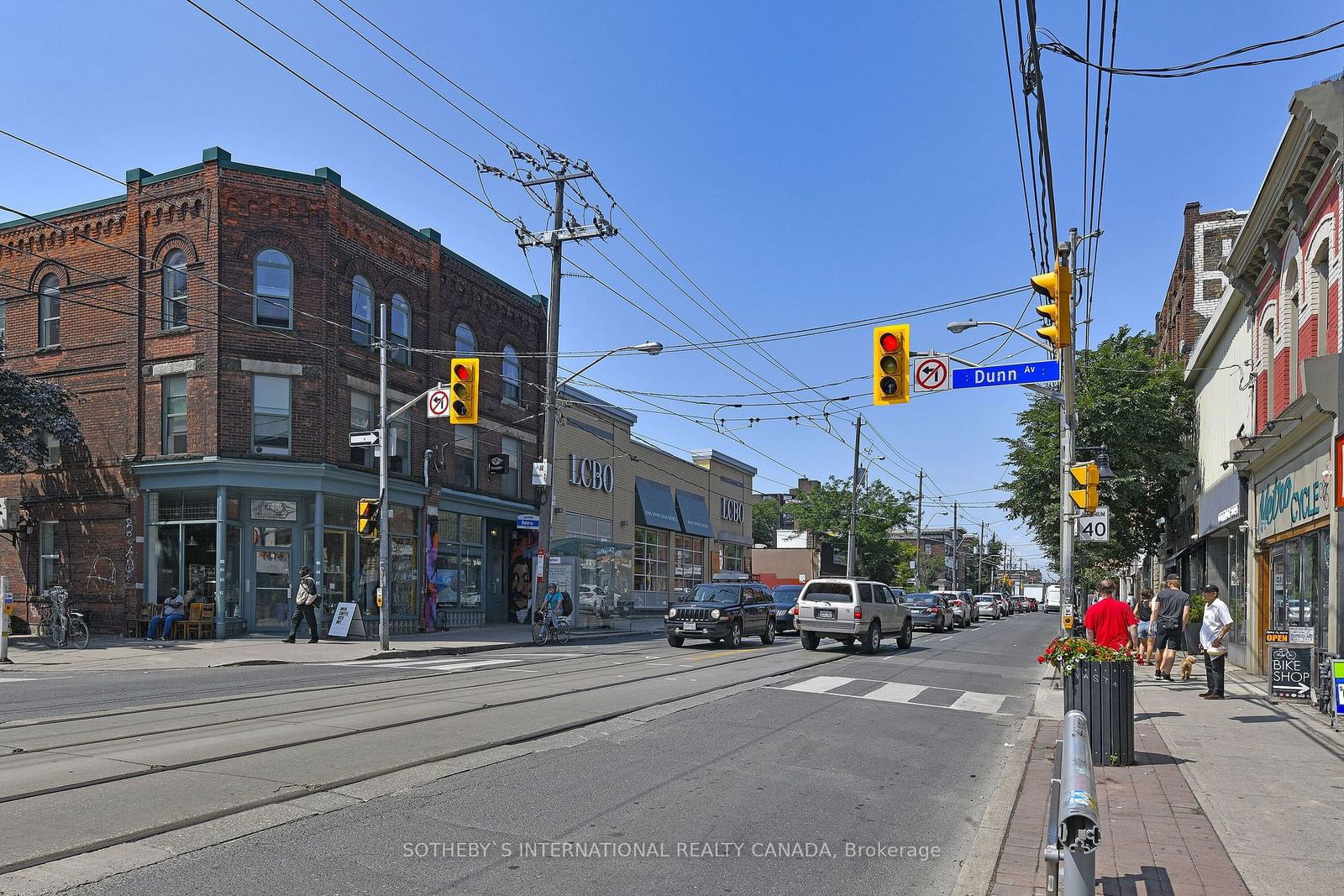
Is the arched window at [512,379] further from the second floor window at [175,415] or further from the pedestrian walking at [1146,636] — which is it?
the pedestrian walking at [1146,636]

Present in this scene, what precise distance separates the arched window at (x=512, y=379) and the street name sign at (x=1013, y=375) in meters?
20.7

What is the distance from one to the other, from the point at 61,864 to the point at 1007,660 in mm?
21394

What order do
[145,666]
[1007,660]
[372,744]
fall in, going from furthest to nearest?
[1007,660] → [145,666] → [372,744]

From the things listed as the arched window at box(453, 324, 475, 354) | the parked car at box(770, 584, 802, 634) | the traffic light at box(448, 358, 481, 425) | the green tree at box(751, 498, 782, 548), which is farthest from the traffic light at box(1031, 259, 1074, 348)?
the green tree at box(751, 498, 782, 548)

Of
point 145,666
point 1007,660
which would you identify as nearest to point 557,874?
point 145,666

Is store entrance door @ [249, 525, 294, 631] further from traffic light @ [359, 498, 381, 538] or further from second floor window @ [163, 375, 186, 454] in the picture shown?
traffic light @ [359, 498, 381, 538]

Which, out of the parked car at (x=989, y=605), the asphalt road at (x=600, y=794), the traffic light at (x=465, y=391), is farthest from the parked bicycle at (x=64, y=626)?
the parked car at (x=989, y=605)

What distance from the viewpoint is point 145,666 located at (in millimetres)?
18375

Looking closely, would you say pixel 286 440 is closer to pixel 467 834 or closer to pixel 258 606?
pixel 258 606

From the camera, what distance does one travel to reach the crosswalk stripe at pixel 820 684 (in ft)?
49.9

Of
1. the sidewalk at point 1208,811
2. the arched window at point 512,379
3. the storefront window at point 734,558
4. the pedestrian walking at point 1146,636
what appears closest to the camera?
the sidewalk at point 1208,811

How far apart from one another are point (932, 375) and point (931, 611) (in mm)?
22927

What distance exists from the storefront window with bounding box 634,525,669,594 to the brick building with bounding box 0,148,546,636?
1632 cm

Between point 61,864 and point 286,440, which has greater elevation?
point 286,440
